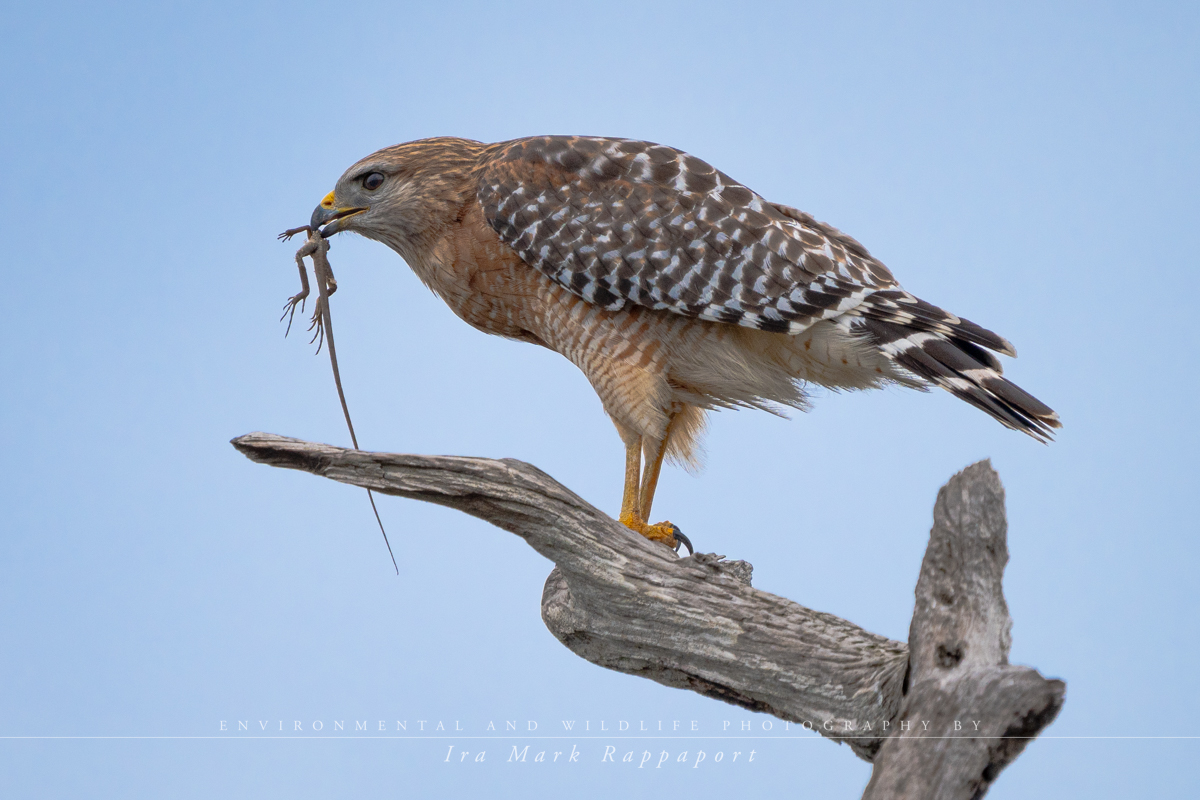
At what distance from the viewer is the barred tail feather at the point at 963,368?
3514 millimetres

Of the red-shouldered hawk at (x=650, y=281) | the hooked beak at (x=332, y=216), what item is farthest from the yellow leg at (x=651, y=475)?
the hooked beak at (x=332, y=216)

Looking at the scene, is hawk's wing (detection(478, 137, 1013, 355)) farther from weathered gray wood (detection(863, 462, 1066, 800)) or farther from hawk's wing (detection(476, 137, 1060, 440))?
weathered gray wood (detection(863, 462, 1066, 800))

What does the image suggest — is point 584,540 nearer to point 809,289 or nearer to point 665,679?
point 665,679

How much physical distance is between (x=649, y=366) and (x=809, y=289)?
0.69 meters

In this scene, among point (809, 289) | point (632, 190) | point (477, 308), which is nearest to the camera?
point (809, 289)

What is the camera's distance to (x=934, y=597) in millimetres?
3322

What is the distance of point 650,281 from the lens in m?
3.93

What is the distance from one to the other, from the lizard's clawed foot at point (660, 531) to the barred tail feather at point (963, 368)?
3.84 ft

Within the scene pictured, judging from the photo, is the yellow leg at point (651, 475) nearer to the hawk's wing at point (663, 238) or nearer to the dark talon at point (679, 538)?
the dark talon at point (679, 538)

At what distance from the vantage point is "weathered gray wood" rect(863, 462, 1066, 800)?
298cm

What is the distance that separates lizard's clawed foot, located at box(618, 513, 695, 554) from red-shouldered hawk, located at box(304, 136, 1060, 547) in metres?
0.01

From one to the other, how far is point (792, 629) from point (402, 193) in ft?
7.80

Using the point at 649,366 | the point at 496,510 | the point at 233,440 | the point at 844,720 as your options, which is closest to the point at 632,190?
the point at 649,366

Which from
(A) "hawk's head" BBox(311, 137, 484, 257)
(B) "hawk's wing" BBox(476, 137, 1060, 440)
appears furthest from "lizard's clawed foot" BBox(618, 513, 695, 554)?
(A) "hawk's head" BBox(311, 137, 484, 257)
